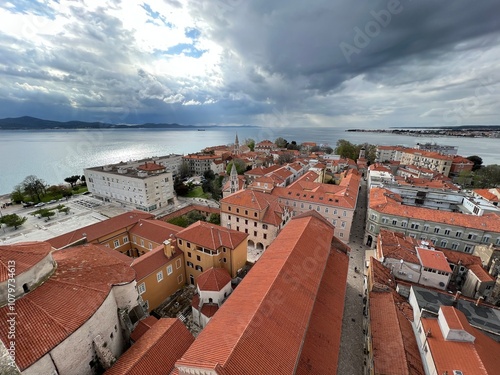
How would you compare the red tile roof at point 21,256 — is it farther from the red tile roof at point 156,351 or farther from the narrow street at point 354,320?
the narrow street at point 354,320

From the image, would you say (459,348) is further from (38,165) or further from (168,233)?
(38,165)

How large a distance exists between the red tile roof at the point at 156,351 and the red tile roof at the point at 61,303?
3618 mm

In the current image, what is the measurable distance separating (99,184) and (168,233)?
137 ft

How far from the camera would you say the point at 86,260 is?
1512 centimetres

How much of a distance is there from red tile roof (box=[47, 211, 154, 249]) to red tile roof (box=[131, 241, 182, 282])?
800cm

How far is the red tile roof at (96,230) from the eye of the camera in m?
25.3

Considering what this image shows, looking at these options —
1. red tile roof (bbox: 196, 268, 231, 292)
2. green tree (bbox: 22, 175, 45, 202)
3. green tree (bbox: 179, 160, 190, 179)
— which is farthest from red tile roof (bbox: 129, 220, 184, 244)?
green tree (bbox: 179, 160, 190, 179)

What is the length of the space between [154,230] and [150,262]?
→ 7.34 meters

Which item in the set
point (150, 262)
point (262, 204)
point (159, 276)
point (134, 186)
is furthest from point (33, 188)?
point (262, 204)

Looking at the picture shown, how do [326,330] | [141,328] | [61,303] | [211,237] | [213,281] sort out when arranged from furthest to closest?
[211,237], [213,281], [141,328], [326,330], [61,303]

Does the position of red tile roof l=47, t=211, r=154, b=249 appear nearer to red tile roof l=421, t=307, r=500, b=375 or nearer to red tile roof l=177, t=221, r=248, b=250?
red tile roof l=177, t=221, r=248, b=250

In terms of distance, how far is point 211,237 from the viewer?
77.3 ft

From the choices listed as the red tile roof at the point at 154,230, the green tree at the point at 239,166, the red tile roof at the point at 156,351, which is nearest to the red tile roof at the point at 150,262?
the red tile roof at the point at 154,230

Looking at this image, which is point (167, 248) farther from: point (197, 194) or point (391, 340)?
point (197, 194)
